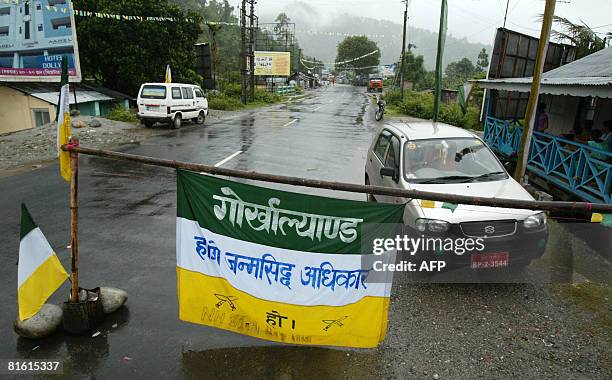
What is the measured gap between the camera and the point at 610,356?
4.04 meters

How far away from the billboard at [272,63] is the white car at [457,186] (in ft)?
176

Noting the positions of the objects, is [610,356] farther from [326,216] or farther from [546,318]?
[326,216]

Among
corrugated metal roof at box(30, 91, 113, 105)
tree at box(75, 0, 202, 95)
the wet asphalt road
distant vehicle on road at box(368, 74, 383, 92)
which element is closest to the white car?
the wet asphalt road

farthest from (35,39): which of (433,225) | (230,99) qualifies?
(433,225)

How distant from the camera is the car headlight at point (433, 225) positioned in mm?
5016

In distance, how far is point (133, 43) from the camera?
80.7ft

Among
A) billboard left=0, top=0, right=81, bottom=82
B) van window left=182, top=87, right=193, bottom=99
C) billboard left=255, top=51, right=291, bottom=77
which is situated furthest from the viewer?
billboard left=255, top=51, right=291, bottom=77

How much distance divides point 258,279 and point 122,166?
9510mm

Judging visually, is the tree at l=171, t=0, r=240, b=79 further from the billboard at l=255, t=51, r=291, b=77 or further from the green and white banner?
the green and white banner

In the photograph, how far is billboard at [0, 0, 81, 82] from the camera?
58.9 ft

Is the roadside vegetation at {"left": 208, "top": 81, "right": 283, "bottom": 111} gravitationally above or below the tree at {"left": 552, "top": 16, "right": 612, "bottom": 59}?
below

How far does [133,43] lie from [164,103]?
849cm

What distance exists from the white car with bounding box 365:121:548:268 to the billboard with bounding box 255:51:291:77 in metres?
53.7

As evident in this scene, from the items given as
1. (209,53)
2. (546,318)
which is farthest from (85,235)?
(209,53)
